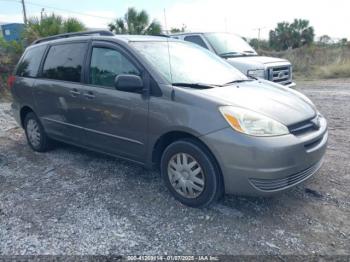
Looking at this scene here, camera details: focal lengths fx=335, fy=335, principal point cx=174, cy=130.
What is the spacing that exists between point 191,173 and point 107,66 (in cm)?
171

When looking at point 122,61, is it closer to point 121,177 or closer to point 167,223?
point 121,177

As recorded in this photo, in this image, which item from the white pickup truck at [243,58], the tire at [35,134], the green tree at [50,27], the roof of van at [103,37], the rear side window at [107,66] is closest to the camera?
the rear side window at [107,66]

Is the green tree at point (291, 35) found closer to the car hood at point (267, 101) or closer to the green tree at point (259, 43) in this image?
the green tree at point (259, 43)

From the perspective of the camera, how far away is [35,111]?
519 cm

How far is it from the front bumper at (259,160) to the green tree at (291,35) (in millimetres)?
29977

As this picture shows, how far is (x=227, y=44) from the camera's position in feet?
29.2

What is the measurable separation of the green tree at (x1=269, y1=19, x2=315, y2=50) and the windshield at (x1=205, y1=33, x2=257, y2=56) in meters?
23.4

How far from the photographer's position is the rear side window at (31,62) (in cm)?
514

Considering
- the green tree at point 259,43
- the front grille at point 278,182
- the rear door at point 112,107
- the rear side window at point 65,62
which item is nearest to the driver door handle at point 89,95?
the rear door at point 112,107

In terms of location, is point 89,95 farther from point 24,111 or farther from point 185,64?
point 24,111

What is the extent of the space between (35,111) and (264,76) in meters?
5.09

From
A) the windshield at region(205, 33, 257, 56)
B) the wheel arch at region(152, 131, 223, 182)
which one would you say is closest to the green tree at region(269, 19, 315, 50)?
the windshield at region(205, 33, 257, 56)

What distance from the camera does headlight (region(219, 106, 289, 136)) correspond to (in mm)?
3002

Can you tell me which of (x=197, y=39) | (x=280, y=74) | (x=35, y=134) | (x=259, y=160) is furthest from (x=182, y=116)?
(x=197, y=39)
